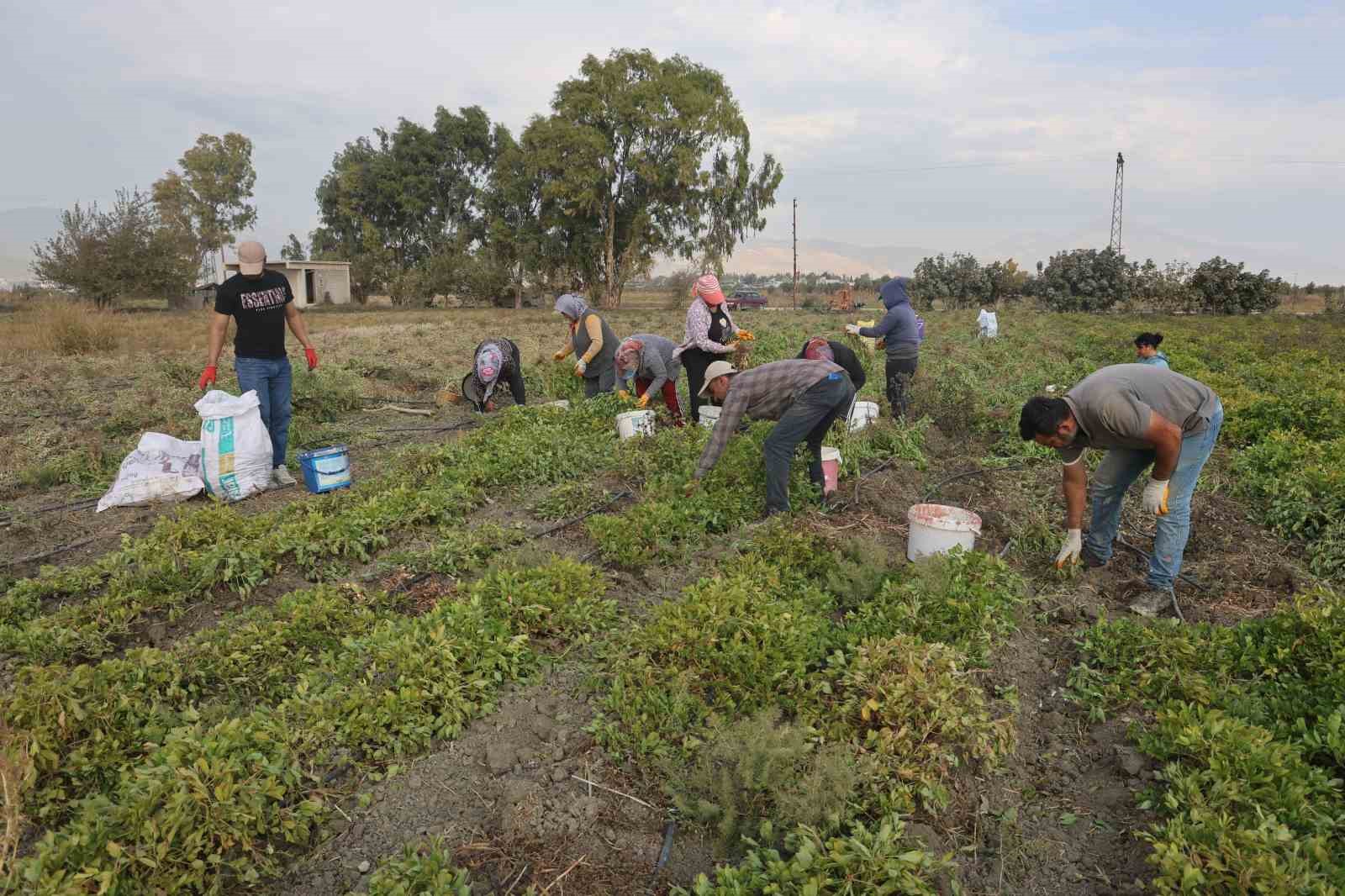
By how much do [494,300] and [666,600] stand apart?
40.9 metres

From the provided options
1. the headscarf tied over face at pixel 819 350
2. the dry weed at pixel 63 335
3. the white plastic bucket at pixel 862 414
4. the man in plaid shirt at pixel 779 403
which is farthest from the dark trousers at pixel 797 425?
the dry weed at pixel 63 335

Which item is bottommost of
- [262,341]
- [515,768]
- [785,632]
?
[515,768]

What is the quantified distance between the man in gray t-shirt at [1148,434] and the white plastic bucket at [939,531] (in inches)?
22.5

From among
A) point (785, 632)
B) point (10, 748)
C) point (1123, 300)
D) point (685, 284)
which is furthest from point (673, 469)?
point (1123, 300)

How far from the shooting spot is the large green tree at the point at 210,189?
1886 inches

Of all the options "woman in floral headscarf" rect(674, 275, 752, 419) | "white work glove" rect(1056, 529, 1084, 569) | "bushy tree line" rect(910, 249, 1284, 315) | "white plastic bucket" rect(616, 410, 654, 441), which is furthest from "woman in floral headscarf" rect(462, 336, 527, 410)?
"bushy tree line" rect(910, 249, 1284, 315)

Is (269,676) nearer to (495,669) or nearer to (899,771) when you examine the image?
(495,669)

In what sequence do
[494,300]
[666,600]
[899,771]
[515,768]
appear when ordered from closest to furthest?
[899,771]
[515,768]
[666,600]
[494,300]

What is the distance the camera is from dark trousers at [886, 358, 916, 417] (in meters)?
7.98

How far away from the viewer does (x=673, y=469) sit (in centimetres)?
603

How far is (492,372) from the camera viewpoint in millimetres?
8414

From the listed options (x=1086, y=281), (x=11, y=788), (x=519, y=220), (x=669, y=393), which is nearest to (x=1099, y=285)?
(x=1086, y=281)

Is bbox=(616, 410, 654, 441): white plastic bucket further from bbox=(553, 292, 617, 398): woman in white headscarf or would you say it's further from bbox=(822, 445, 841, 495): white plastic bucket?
bbox=(822, 445, 841, 495): white plastic bucket

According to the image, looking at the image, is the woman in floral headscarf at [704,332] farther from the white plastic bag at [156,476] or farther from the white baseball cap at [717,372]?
the white plastic bag at [156,476]
